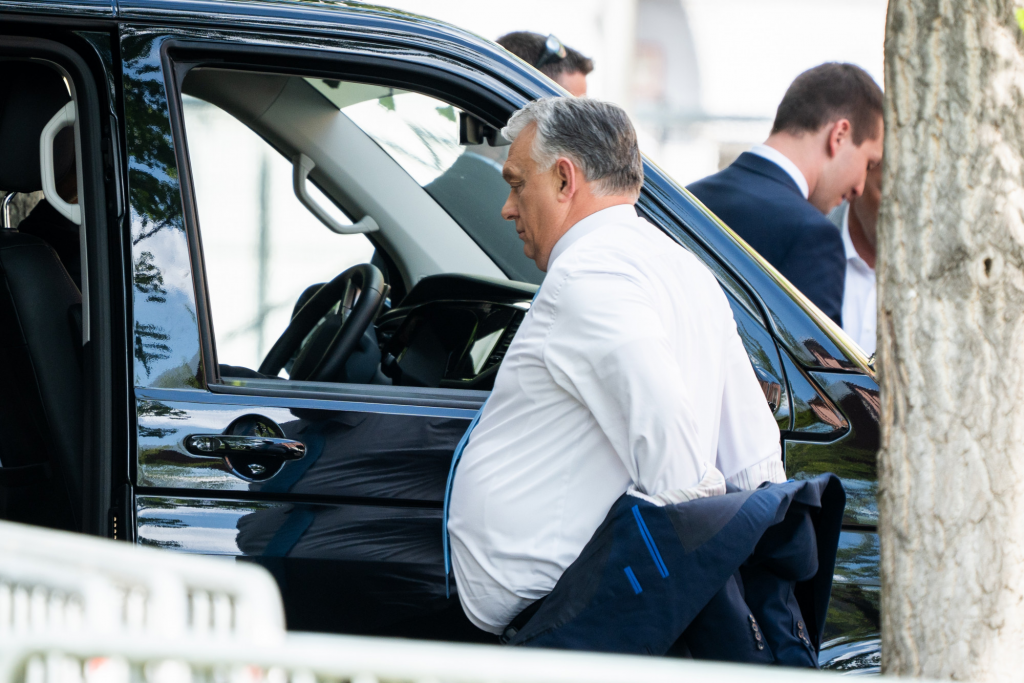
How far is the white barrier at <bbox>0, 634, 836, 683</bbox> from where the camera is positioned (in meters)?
0.72

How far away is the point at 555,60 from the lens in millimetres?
3838

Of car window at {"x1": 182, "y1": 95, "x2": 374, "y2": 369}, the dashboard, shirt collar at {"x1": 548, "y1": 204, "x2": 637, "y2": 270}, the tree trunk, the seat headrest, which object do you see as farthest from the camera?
car window at {"x1": 182, "y1": 95, "x2": 374, "y2": 369}

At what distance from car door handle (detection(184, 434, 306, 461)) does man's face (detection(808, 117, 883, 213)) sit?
2095 millimetres

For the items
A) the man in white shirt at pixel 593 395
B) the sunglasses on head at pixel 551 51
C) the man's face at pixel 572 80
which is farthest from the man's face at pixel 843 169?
the man in white shirt at pixel 593 395

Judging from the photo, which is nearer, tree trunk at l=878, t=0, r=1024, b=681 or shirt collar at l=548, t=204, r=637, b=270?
tree trunk at l=878, t=0, r=1024, b=681

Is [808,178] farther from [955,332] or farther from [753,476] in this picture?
[955,332]

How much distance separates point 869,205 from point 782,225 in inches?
41.5

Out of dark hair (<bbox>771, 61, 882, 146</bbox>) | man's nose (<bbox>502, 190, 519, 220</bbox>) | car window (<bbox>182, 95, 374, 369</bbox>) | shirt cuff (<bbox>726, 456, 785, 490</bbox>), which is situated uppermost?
dark hair (<bbox>771, 61, 882, 146</bbox>)

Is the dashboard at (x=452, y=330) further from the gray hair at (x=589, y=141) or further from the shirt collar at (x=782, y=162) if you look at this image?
the shirt collar at (x=782, y=162)

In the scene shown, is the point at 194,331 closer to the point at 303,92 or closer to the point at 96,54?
the point at 96,54

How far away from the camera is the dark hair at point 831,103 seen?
3.24 m

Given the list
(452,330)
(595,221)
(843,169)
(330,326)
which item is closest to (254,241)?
(330,326)

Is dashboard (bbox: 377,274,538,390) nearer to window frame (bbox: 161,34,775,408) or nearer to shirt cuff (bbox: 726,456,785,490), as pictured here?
window frame (bbox: 161,34,775,408)

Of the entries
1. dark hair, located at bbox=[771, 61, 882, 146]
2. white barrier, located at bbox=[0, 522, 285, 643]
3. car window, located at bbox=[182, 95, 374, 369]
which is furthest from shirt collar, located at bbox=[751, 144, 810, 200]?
car window, located at bbox=[182, 95, 374, 369]
